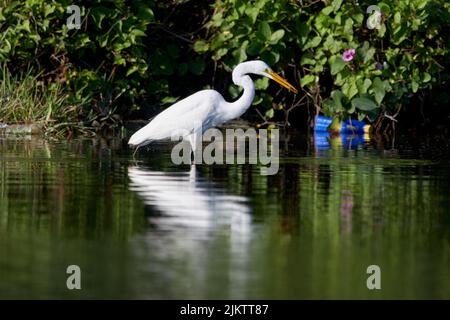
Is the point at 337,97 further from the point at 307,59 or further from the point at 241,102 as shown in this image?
the point at 241,102

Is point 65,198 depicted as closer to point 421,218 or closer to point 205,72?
point 421,218

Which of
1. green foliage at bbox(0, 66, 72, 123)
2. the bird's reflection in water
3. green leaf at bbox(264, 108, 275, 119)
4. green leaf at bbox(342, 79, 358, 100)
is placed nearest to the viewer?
the bird's reflection in water

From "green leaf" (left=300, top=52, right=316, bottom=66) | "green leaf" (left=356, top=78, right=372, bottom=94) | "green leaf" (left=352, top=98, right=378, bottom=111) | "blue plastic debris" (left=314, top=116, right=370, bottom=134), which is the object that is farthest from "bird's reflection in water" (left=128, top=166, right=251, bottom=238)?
"blue plastic debris" (left=314, top=116, right=370, bottom=134)

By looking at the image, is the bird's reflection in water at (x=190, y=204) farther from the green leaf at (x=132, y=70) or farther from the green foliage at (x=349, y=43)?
the green foliage at (x=349, y=43)

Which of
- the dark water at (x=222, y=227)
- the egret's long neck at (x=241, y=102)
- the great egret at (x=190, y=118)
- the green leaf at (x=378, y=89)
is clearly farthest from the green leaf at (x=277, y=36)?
the dark water at (x=222, y=227)

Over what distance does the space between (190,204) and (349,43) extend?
7.64 m

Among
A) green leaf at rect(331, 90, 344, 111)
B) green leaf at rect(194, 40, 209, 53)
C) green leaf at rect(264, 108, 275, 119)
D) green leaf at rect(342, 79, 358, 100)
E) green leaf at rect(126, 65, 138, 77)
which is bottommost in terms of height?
green leaf at rect(264, 108, 275, 119)

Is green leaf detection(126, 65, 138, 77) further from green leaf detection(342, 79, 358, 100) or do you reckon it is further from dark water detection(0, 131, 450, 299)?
dark water detection(0, 131, 450, 299)

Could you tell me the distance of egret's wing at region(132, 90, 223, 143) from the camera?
1412cm

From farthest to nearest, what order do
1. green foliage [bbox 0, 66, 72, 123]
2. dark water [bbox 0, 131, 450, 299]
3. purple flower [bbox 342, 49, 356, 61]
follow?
purple flower [bbox 342, 49, 356, 61], green foliage [bbox 0, 66, 72, 123], dark water [bbox 0, 131, 450, 299]

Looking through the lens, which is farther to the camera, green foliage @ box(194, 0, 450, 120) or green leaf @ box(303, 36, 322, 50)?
green leaf @ box(303, 36, 322, 50)

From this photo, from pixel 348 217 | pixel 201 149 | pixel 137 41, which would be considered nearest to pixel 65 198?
pixel 348 217

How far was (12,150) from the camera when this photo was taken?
14.1 m

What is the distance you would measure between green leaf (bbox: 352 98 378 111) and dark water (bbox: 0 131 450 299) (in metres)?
3.32
